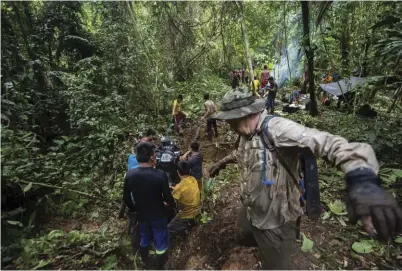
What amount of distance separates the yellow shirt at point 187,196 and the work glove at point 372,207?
3.37 meters

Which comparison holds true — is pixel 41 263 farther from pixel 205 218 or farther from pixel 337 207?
pixel 337 207

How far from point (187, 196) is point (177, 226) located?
54 centimetres

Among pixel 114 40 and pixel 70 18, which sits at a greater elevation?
pixel 70 18

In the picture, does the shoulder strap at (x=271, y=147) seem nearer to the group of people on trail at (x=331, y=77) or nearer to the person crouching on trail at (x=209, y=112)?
the person crouching on trail at (x=209, y=112)

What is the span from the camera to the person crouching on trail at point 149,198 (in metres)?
→ 3.53

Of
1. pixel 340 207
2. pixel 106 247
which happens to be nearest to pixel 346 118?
pixel 340 207

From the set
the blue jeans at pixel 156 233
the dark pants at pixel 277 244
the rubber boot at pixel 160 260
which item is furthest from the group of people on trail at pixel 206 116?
the dark pants at pixel 277 244

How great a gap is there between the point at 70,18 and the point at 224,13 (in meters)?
5.23

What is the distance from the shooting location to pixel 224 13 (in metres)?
7.33

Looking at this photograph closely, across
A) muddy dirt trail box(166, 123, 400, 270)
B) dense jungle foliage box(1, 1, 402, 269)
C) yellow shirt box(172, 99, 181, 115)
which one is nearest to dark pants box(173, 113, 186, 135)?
yellow shirt box(172, 99, 181, 115)

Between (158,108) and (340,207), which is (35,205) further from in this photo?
(158,108)

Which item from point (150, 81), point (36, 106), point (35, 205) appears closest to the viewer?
point (35, 205)

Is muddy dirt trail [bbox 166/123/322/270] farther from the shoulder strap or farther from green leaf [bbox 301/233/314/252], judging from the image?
the shoulder strap

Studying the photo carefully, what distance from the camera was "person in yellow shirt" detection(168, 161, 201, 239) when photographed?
4633 mm
